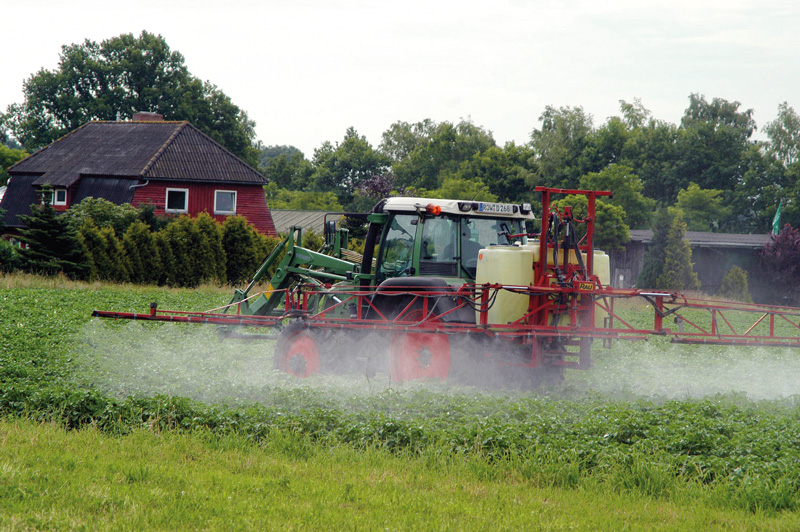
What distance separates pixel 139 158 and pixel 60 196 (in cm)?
454

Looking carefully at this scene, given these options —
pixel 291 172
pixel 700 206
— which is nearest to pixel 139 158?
pixel 700 206

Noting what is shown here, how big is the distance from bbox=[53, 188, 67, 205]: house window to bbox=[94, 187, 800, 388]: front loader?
3212 cm

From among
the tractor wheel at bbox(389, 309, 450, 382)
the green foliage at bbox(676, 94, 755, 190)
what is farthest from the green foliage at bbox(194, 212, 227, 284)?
the green foliage at bbox(676, 94, 755, 190)

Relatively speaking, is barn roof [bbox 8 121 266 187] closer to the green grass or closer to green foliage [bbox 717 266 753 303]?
green foliage [bbox 717 266 753 303]

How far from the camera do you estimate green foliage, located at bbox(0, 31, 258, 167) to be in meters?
61.7

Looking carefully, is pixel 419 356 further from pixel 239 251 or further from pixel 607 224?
pixel 607 224

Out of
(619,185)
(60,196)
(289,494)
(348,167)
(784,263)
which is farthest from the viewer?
(348,167)

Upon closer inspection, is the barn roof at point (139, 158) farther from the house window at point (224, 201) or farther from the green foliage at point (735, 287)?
the green foliage at point (735, 287)

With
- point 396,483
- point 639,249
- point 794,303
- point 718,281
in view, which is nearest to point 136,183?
point 639,249

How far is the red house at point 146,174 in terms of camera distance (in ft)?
133

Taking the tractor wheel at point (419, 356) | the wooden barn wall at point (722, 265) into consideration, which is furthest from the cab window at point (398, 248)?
the wooden barn wall at point (722, 265)

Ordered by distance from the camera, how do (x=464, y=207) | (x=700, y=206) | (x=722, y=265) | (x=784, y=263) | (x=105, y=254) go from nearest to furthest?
(x=464, y=207) < (x=105, y=254) < (x=784, y=263) < (x=722, y=265) < (x=700, y=206)

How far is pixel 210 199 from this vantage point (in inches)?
1652

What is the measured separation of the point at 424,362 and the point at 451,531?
534cm
